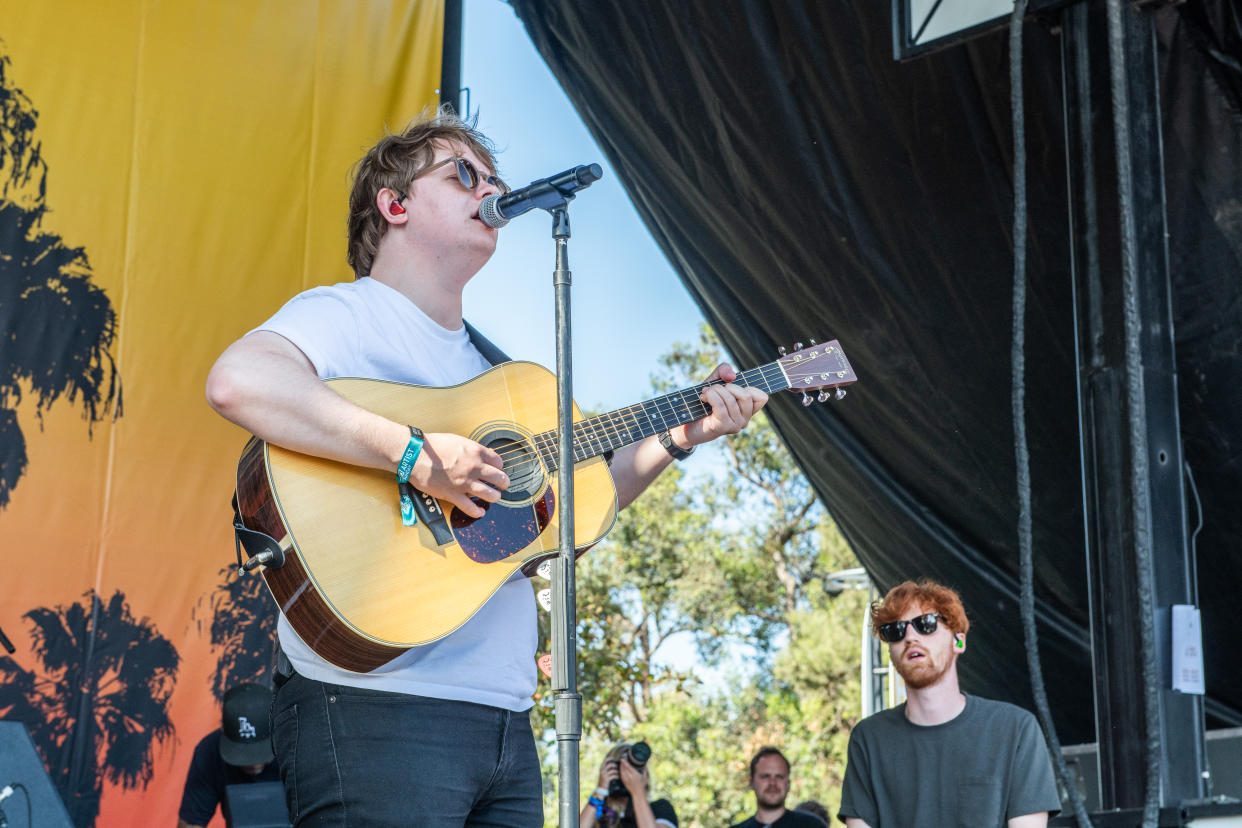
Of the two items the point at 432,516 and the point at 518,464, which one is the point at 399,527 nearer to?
the point at 432,516

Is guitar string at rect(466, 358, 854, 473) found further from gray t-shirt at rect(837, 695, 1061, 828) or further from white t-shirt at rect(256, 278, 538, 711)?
gray t-shirt at rect(837, 695, 1061, 828)

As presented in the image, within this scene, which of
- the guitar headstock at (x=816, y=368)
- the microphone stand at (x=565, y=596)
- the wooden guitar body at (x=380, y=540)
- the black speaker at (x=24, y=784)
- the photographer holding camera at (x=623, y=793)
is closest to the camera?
the microphone stand at (x=565, y=596)

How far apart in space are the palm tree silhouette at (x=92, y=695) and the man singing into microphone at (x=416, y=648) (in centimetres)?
228

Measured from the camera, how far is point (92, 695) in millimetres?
3988

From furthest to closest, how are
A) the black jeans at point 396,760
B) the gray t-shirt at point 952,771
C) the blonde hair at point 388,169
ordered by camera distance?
1. the gray t-shirt at point 952,771
2. the blonde hair at point 388,169
3. the black jeans at point 396,760

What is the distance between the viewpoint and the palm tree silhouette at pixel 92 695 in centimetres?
386

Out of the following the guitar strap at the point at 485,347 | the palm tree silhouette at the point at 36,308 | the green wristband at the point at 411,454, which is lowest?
the green wristband at the point at 411,454

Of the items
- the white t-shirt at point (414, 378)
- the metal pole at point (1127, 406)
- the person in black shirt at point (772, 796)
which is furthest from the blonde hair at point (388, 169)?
the person in black shirt at point (772, 796)

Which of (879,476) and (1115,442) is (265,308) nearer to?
(879,476)

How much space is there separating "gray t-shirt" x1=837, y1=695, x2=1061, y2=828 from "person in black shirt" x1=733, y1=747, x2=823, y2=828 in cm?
273

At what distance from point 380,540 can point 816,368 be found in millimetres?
1286

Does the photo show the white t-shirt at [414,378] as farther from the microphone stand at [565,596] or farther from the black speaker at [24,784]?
the black speaker at [24,784]

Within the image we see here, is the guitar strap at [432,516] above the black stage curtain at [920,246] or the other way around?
the other way around

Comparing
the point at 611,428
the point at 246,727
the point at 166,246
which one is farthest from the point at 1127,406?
the point at 166,246
